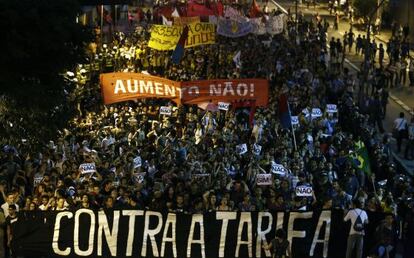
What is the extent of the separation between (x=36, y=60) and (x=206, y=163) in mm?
3983

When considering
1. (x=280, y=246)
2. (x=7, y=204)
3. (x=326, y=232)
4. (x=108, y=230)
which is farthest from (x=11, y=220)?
(x=326, y=232)

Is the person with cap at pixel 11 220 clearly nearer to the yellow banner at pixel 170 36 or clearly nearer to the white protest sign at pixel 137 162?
the white protest sign at pixel 137 162

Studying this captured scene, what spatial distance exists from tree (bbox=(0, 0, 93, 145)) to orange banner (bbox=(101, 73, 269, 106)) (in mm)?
2482

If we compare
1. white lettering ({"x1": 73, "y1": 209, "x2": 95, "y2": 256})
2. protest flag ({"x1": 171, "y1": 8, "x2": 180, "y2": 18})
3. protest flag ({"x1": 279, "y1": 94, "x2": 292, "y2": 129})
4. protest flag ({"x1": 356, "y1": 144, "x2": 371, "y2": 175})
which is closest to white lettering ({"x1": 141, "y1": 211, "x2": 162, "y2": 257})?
white lettering ({"x1": 73, "y1": 209, "x2": 95, "y2": 256})

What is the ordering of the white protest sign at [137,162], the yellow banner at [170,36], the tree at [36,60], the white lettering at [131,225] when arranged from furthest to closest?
1. the yellow banner at [170,36]
2. the white protest sign at [137,162]
3. the tree at [36,60]
4. the white lettering at [131,225]

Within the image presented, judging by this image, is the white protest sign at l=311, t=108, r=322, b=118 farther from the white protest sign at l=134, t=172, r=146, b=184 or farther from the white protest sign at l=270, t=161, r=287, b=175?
the white protest sign at l=134, t=172, r=146, b=184

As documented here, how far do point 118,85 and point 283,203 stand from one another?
584 cm

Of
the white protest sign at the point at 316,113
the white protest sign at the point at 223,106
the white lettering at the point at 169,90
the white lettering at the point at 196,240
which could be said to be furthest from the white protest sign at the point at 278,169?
the white protest sign at the point at 316,113

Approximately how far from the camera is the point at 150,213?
15117 millimetres

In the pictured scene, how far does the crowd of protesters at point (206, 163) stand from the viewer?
15.5 m

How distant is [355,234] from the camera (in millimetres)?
14867

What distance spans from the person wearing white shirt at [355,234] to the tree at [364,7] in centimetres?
4182

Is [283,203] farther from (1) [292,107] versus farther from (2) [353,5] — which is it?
(2) [353,5]

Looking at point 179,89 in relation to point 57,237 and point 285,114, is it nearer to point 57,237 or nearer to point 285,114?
point 285,114
